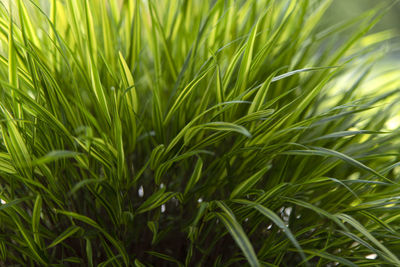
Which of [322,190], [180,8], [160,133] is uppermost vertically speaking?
[180,8]

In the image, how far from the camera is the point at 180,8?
0.58 meters

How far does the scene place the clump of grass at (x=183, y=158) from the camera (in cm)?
39

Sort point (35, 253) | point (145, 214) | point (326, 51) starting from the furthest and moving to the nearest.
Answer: point (326, 51), point (145, 214), point (35, 253)

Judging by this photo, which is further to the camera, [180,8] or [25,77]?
[180,8]

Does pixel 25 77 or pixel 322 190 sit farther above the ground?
pixel 25 77

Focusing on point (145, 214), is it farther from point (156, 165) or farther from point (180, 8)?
point (180, 8)

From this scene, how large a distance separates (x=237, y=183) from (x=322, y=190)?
13cm

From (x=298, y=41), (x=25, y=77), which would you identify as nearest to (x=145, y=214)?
(x=25, y=77)

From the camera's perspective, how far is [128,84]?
1.42ft

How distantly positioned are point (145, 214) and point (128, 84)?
0.56 ft

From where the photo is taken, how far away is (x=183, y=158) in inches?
17.2

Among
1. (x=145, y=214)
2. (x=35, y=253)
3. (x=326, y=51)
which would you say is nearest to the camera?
(x=35, y=253)

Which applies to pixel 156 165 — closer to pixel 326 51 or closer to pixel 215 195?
pixel 215 195

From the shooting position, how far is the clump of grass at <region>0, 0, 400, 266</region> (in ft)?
1.29
